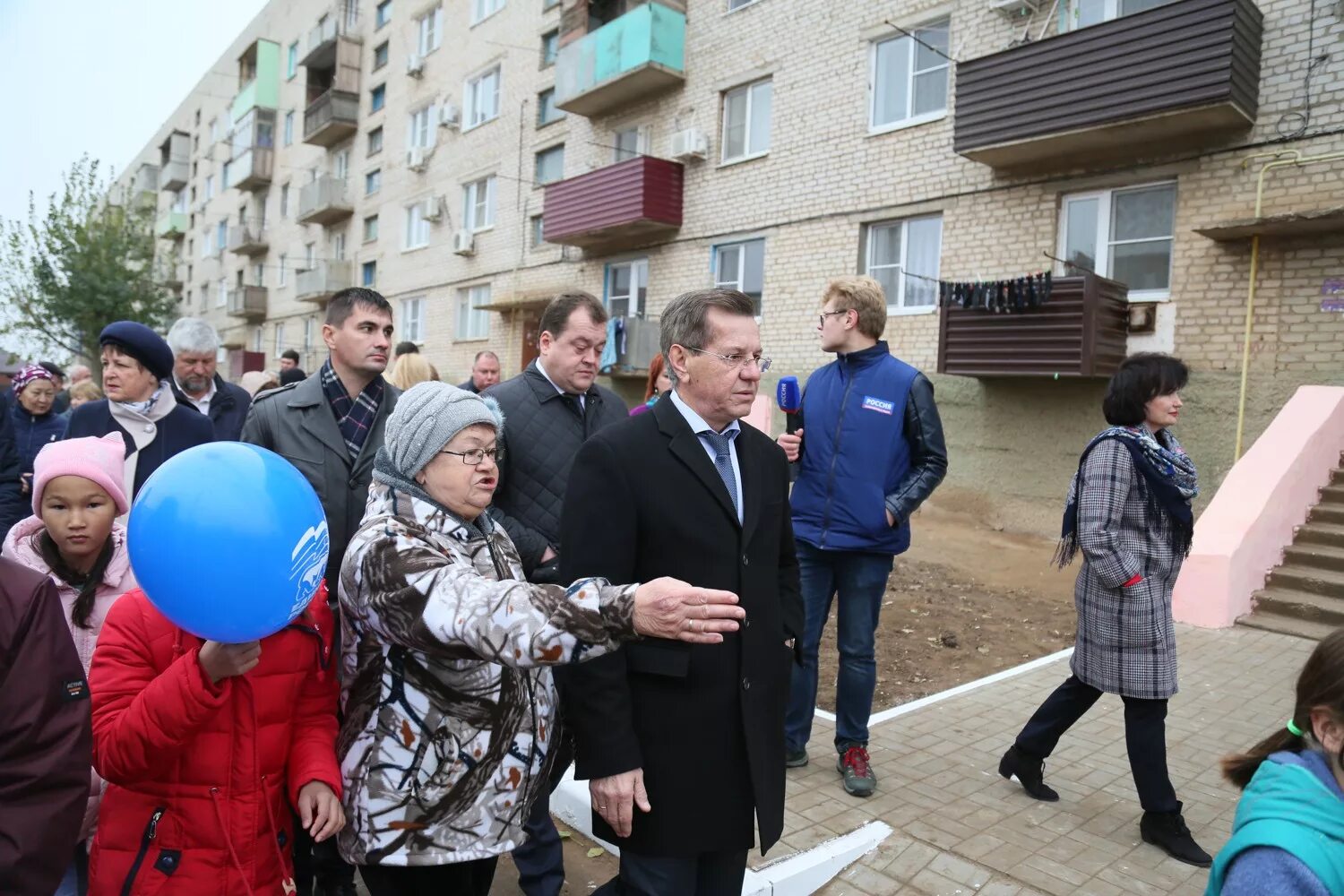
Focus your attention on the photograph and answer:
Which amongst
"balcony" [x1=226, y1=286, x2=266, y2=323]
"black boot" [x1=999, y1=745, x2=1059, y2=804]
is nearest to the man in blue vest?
"black boot" [x1=999, y1=745, x2=1059, y2=804]

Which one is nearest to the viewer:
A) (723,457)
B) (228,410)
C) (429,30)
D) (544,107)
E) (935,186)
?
(723,457)

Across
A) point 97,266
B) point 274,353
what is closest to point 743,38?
point 97,266

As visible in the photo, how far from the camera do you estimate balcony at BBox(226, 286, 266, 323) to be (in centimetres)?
3180

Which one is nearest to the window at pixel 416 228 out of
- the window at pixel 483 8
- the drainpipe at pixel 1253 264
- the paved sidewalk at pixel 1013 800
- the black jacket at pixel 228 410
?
the window at pixel 483 8

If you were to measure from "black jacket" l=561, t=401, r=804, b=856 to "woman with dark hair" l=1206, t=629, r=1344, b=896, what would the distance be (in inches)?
38.2

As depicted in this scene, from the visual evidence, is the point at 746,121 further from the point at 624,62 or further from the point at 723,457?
the point at 723,457

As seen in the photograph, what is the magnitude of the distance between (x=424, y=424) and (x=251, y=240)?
116 ft

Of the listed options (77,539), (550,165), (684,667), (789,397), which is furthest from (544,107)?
(684,667)

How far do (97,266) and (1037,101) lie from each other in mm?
27221

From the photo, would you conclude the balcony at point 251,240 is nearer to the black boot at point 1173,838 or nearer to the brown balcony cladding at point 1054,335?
the brown balcony cladding at point 1054,335

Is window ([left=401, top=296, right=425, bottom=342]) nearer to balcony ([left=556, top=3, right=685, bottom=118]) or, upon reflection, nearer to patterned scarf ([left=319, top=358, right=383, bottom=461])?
balcony ([left=556, top=3, right=685, bottom=118])

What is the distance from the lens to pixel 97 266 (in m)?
25.7

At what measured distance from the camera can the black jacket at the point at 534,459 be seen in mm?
3008

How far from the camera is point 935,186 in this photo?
1130 centimetres
